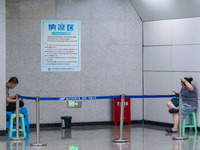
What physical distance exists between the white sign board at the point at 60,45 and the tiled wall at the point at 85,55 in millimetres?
115

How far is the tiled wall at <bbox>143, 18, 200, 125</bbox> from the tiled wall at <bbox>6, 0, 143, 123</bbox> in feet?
1.03

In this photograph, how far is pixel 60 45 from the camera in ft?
45.7

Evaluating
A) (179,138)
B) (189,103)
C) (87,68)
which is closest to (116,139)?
(179,138)

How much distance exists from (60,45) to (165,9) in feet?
9.22

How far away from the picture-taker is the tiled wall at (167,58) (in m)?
13.0

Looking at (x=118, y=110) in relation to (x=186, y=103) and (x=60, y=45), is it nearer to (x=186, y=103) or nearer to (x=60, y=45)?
(x=186, y=103)

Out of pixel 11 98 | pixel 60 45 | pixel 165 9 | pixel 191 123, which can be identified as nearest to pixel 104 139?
pixel 11 98

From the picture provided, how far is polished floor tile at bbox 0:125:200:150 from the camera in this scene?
34.7 ft

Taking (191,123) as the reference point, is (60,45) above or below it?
above

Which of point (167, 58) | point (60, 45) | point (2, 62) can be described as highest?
point (60, 45)

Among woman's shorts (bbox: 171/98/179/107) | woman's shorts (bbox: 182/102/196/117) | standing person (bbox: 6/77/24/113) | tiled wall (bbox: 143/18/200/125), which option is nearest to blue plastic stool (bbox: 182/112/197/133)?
woman's shorts (bbox: 182/102/196/117)

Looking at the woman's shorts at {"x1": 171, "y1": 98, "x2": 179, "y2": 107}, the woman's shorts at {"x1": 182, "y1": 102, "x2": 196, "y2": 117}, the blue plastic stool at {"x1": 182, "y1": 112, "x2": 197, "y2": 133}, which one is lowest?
the blue plastic stool at {"x1": 182, "y1": 112, "x2": 197, "y2": 133}

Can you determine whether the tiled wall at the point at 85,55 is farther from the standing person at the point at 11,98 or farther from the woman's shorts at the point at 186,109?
the woman's shorts at the point at 186,109

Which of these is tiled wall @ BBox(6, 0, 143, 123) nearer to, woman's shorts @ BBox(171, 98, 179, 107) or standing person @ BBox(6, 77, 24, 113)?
standing person @ BBox(6, 77, 24, 113)
